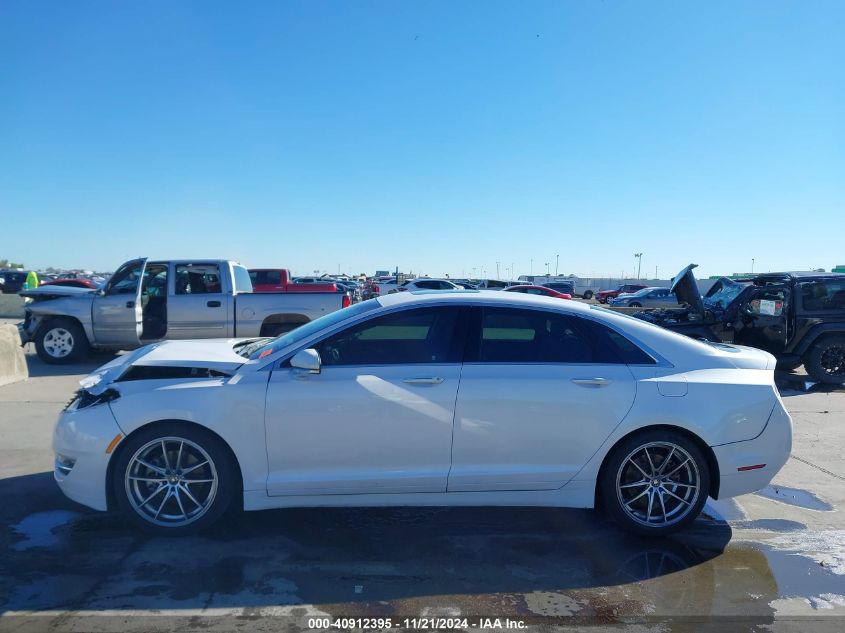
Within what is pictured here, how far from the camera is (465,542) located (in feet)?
13.6

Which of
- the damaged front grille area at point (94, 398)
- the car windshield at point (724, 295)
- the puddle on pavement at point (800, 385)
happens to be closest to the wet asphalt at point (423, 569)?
the damaged front grille area at point (94, 398)

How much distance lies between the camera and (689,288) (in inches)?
406

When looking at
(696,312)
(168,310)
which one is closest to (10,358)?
(168,310)

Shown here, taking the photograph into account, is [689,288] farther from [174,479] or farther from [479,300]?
[174,479]

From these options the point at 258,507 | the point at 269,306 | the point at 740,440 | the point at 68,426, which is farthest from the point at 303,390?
the point at 269,306

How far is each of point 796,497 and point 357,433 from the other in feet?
12.6

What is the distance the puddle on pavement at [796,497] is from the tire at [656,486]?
114 centimetres

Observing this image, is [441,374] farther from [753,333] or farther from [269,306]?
[753,333]

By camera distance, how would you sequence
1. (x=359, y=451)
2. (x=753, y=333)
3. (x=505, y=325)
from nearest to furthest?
1. (x=359, y=451)
2. (x=505, y=325)
3. (x=753, y=333)

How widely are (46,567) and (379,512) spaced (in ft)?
7.08

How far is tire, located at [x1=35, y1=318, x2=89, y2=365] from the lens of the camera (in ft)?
36.1

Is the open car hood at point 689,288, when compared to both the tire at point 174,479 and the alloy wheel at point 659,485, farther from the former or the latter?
the tire at point 174,479

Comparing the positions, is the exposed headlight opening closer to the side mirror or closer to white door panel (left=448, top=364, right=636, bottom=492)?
the side mirror

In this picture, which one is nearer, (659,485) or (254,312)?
(659,485)
